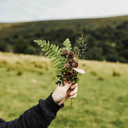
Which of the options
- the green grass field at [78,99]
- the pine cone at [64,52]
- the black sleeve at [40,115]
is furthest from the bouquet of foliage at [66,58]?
the green grass field at [78,99]

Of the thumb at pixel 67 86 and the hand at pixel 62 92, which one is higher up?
the thumb at pixel 67 86

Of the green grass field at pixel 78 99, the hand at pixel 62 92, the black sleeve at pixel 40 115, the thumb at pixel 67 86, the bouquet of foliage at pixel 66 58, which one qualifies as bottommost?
the green grass field at pixel 78 99

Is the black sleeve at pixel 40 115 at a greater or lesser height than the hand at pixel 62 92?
lesser

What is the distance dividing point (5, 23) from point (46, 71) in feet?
383

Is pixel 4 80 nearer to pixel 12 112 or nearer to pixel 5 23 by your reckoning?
pixel 12 112

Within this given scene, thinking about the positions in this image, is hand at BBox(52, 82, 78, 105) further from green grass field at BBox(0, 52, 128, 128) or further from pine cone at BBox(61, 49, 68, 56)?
green grass field at BBox(0, 52, 128, 128)

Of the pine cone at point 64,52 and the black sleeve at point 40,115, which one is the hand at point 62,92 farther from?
the pine cone at point 64,52

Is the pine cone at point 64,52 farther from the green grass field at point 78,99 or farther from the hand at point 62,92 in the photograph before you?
the green grass field at point 78,99

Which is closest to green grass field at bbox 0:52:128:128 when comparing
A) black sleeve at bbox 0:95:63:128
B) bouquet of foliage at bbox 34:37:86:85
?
black sleeve at bbox 0:95:63:128

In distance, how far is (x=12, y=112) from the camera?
15.2 feet

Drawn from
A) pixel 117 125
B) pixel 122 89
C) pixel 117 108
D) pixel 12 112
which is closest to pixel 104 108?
pixel 117 108

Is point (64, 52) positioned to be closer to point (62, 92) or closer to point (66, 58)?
point (66, 58)

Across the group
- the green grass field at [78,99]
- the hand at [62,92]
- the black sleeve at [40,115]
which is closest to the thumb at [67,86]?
the hand at [62,92]

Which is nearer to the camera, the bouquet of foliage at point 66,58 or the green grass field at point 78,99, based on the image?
the bouquet of foliage at point 66,58
